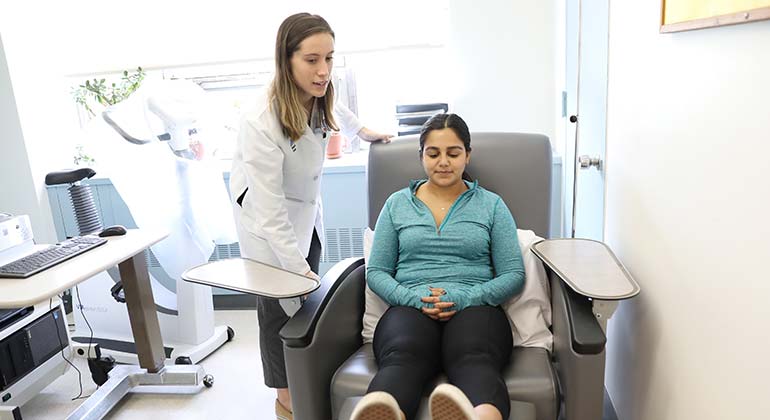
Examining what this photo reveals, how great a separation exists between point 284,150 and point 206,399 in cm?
111

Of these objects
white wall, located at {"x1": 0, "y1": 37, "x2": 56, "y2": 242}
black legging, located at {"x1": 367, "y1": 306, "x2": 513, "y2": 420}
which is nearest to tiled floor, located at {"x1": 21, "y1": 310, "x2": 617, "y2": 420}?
black legging, located at {"x1": 367, "y1": 306, "x2": 513, "y2": 420}

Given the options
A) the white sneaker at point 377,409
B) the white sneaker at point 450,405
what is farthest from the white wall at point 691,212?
the white sneaker at point 377,409

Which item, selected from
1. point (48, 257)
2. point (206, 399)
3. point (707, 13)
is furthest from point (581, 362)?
point (48, 257)

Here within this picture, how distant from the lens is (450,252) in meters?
1.55

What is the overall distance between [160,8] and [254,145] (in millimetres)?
1871

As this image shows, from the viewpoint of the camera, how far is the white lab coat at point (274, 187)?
4.94 feet

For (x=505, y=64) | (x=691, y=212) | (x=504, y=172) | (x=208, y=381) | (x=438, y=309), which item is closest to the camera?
(x=691, y=212)

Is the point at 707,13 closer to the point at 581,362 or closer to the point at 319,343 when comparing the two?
the point at 581,362

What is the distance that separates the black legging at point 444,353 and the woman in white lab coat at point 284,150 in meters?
0.31

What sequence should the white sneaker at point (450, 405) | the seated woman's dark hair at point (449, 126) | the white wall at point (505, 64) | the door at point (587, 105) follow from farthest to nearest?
the white wall at point (505, 64), the door at point (587, 105), the seated woman's dark hair at point (449, 126), the white sneaker at point (450, 405)

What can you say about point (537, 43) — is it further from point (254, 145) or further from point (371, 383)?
point (371, 383)

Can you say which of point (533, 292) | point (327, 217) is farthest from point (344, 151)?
point (533, 292)

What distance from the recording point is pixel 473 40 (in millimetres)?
2535

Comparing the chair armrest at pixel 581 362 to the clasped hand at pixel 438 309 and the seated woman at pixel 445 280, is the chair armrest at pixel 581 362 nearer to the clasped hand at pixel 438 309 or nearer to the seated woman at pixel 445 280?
the seated woman at pixel 445 280
